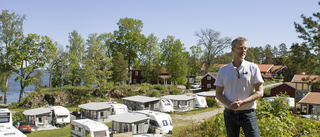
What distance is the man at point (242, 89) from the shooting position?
10.7 ft

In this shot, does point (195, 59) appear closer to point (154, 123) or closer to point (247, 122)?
point (154, 123)

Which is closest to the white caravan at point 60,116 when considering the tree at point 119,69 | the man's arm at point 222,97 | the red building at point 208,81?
the tree at point 119,69

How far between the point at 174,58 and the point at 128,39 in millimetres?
9456

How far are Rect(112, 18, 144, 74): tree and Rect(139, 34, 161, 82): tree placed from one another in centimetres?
157

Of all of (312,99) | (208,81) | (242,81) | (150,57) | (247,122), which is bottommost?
(312,99)

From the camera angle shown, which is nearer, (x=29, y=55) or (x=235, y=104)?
(x=235, y=104)

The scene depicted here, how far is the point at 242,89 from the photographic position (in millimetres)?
3283

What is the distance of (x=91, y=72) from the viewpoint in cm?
3322

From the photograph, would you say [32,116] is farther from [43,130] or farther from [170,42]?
[170,42]

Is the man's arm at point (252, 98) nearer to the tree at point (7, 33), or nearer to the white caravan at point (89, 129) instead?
the white caravan at point (89, 129)

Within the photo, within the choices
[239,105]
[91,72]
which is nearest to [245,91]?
[239,105]

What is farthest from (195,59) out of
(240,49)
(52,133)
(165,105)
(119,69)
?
(240,49)

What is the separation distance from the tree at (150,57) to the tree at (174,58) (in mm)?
1467

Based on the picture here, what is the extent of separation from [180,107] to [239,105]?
26.8 metres
